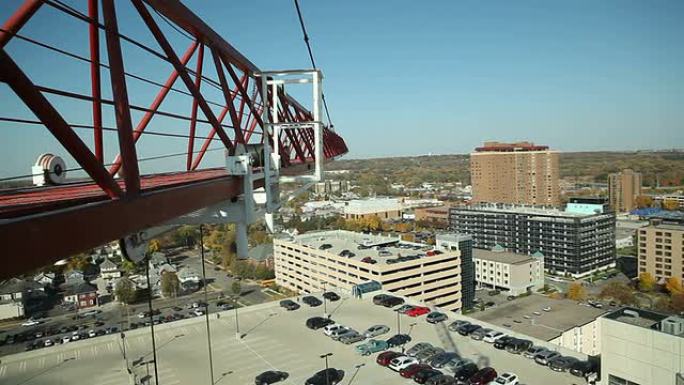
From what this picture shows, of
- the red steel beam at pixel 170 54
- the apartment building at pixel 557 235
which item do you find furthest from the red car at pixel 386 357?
the apartment building at pixel 557 235

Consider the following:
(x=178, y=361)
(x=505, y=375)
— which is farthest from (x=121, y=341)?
(x=505, y=375)

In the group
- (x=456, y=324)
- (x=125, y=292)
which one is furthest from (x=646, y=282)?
(x=125, y=292)

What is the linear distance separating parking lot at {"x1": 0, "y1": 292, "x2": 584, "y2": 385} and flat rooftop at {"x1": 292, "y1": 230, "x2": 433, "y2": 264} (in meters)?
3.56

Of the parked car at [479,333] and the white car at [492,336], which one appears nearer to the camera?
the white car at [492,336]

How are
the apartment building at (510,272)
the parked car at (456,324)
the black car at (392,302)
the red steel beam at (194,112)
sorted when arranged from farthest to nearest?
1. the apartment building at (510,272)
2. the black car at (392,302)
3. the parked car at (456,324)
4. the red steel beam at (194,112)

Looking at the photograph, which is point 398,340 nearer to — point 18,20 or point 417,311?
point 417,311

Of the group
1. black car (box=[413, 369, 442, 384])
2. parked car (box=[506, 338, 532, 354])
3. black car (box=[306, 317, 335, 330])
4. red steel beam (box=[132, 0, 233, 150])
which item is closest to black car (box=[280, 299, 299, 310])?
black car (box=[306, 317, 335, 330])

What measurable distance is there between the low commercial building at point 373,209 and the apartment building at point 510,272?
373 inches

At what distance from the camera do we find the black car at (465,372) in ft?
16.3

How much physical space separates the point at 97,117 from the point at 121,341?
265 inches

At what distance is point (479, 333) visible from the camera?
618 cm

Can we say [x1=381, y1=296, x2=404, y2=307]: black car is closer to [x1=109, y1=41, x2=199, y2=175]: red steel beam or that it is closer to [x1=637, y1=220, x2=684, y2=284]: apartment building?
[x1=109, y1=41, x2=199, y2=175]: red steel beam

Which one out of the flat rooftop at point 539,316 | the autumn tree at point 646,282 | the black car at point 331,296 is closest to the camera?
the black car at point 331,296

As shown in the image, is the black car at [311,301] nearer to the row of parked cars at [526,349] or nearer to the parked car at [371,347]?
the parked car at [371,347]
